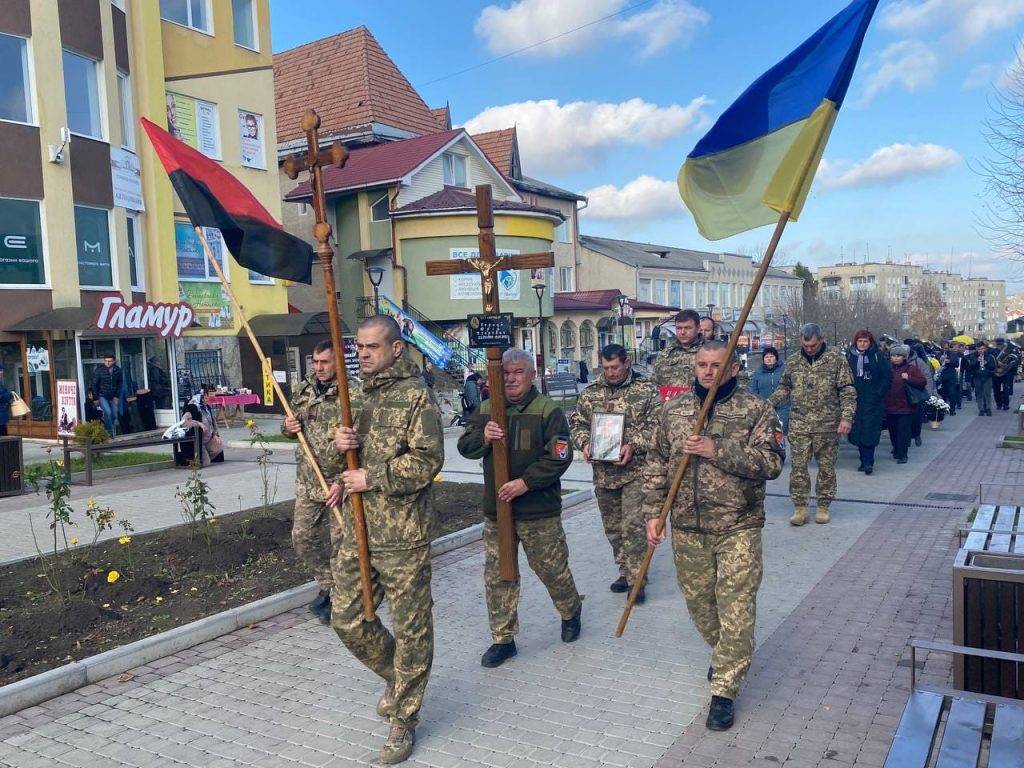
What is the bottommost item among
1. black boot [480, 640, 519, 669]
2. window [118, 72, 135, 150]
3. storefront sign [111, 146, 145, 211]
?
black boot [480, 640, 519, 669]

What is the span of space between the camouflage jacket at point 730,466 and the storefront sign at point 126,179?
63.9ft

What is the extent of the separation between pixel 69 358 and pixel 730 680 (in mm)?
18054

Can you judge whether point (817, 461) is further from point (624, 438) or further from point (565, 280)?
point (565, 280)

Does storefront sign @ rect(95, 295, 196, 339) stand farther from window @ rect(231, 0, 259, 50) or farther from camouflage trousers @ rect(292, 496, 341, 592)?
camouflage trousers @ rect(292, 496, 341, 592)

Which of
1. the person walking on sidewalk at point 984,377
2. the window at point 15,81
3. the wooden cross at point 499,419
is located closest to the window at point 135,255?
the window at point 15,81

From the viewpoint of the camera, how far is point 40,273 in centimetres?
1877

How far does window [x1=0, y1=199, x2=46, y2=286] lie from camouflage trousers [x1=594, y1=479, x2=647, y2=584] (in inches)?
652

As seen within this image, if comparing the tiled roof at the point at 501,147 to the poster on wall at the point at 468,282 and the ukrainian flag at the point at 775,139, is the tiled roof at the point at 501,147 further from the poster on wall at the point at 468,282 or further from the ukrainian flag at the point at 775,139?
the ukrainian flag at the point at 775,139

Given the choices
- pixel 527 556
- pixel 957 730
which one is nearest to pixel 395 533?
pixel 527 556

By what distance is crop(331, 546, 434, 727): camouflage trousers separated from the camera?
4.14 m

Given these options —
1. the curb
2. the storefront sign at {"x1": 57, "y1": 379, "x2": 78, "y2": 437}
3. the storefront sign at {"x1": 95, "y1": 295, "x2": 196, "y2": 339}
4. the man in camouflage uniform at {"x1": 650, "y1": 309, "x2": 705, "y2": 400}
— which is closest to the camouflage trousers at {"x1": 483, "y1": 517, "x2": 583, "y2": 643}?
the curb

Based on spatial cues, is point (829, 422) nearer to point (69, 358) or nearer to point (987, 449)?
point (987, 449)

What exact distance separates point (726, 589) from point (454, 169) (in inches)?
1195

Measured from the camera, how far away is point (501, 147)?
3978 cm
